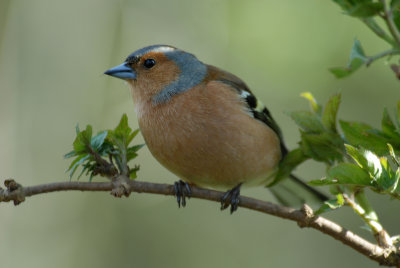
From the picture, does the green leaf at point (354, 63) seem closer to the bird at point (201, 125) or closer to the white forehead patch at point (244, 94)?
the bird at point (201, 125)

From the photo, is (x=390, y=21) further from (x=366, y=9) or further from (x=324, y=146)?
(x=324, y=146)

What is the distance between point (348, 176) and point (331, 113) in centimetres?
69

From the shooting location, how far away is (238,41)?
7750 mm

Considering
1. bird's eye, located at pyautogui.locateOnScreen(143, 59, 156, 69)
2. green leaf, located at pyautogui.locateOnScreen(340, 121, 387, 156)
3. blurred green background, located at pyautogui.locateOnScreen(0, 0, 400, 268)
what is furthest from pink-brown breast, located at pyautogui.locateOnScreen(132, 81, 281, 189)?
blurred green background, located at pyautogui.locateOnScreen(0, 0, 400, 268)

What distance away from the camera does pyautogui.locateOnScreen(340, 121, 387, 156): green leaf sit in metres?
2.45

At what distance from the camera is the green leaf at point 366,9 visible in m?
2.25

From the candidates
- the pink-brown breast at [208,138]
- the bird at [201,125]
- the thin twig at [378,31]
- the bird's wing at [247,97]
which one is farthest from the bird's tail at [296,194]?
the thin twig at [378,31]

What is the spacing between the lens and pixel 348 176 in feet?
7.86

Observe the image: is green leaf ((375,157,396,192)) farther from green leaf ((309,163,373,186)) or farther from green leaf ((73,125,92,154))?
green leaf ((73,125,92,154))

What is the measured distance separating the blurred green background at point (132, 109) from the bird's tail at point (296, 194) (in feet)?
8.02

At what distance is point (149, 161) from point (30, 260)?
8.15 feet

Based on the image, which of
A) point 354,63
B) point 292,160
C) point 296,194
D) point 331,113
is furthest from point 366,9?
point 296,194

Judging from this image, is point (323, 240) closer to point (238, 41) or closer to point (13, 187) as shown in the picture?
point (238, 41)

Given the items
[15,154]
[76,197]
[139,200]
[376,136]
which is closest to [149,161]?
[139,200]
